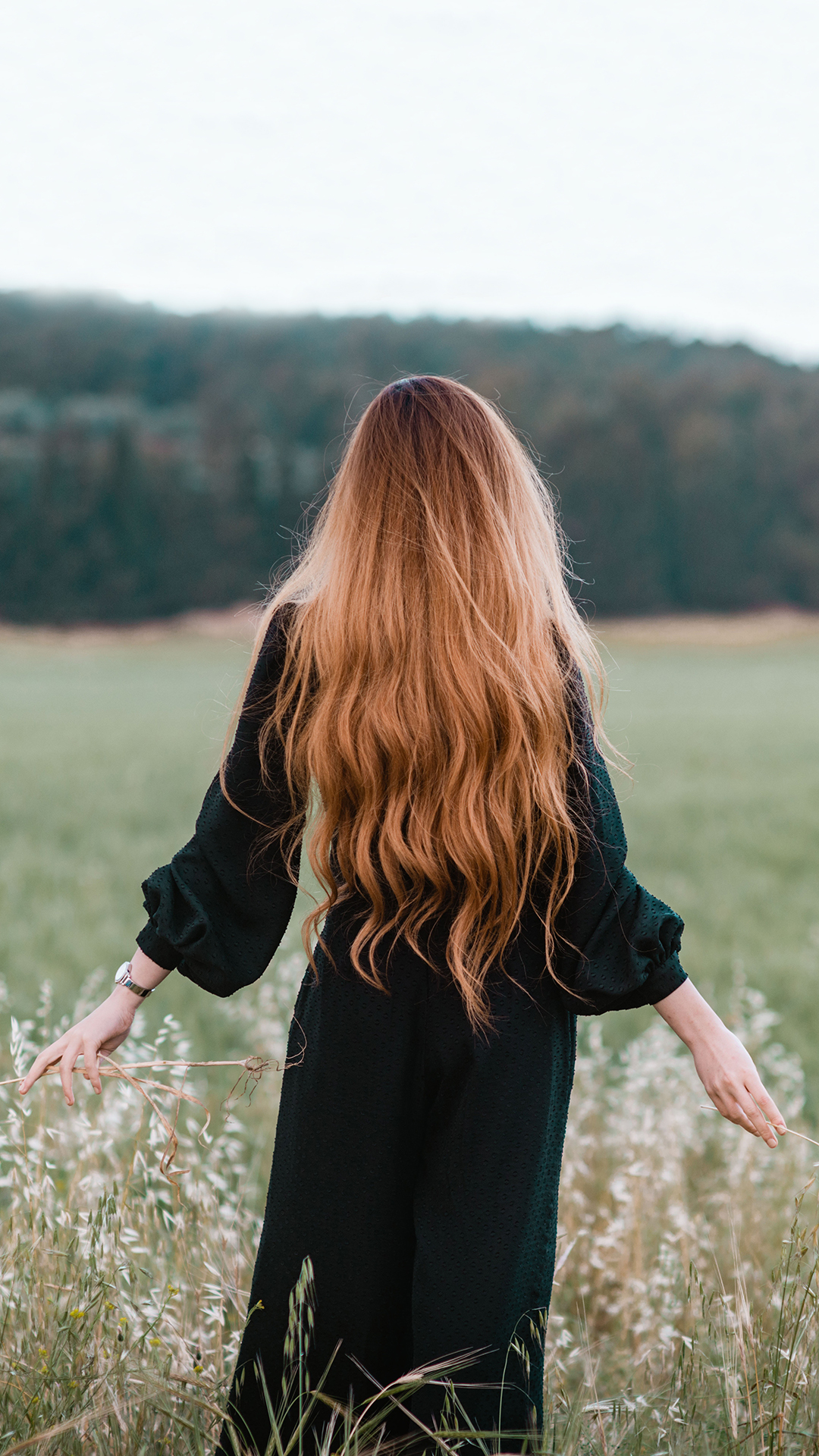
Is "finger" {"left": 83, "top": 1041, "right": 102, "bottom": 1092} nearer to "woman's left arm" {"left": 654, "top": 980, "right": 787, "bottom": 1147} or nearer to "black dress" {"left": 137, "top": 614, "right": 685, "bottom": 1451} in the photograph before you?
"black dress" {"left": 137, "top": 614, "right": 685, "bottom": 1451}

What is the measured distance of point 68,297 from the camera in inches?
2719

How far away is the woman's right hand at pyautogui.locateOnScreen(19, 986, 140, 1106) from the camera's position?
5.67ft

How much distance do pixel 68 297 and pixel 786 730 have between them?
207ft

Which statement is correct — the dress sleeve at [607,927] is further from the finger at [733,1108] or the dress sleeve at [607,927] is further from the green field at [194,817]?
the green field at [194,817]

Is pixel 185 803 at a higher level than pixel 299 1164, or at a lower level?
lower

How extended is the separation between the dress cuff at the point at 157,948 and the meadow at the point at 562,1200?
18 cm

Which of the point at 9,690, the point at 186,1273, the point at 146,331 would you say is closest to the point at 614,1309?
the point at 186,1273

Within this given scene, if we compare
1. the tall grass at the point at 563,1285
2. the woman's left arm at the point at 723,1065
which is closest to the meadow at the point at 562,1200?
the tall grass at the point at 563,1285

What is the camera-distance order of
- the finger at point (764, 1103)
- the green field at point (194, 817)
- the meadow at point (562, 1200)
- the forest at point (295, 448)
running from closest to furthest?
the finger at point (764, 1103)
the meadow at point (562, 1200)
the green field at point (194, 817)
the forest at point (295, 448)

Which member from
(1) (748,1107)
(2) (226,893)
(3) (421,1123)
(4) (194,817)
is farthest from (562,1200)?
(4) (194,817)

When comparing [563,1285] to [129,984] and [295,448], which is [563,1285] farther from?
[295,448]

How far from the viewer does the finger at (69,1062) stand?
1.71 meters

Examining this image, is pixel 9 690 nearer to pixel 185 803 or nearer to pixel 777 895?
pixel 185 803

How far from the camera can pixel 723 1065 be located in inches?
67.5
